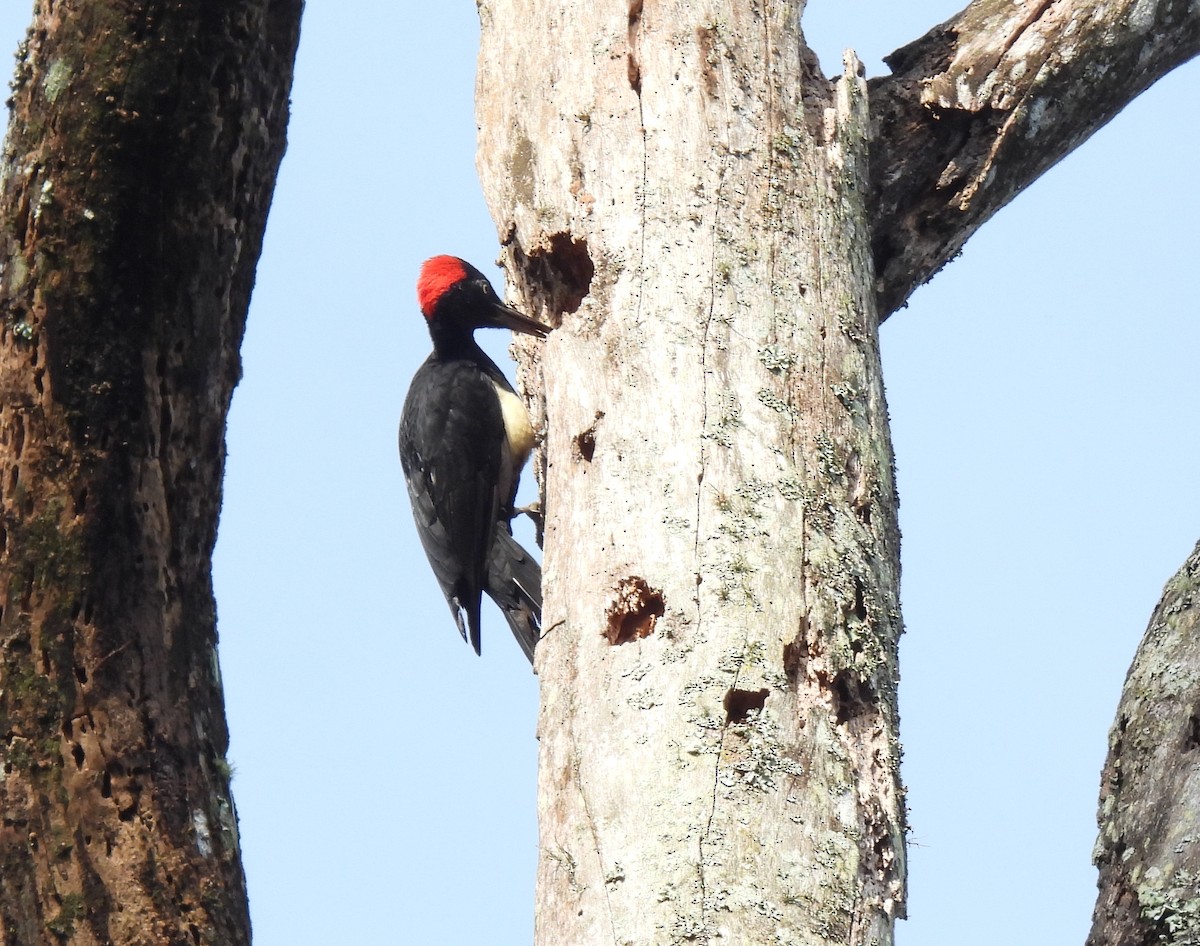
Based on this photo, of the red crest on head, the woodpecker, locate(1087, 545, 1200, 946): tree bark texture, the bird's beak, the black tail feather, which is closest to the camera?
locate(1087, 545, 1200, 946): tree bark texture

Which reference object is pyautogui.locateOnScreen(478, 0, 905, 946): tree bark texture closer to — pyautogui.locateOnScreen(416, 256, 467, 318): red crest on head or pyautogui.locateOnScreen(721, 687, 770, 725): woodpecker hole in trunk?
pyautogui.locateOnScreen(721, 687, 770, 725): woodpecker hole in trunk

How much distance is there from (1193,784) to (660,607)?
100 centimetres

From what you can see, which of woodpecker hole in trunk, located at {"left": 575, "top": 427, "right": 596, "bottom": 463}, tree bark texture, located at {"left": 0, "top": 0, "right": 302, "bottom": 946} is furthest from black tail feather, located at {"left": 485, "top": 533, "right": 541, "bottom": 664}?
tree bark texture, located at {"left": 0, "top": 0, "right": 302, "bottom": 946}

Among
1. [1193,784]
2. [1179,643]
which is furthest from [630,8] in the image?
[1193,784]

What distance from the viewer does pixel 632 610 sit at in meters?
2.70

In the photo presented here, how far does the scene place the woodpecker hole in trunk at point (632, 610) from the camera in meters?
2.68

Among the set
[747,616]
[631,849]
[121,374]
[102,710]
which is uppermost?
[121,374]

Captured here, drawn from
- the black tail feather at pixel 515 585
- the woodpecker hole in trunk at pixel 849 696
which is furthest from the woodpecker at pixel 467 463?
the woodpecker hole in trunk at pixel 849 696

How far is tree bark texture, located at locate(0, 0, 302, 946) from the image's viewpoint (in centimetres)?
229

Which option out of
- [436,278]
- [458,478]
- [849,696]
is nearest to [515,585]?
[458,478]

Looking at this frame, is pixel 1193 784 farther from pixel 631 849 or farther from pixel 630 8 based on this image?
pixel 630 8

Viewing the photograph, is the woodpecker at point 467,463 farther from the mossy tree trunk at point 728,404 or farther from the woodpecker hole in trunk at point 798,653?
the woodpecker hole in trunk at point 798,653

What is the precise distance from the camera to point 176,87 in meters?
2.44

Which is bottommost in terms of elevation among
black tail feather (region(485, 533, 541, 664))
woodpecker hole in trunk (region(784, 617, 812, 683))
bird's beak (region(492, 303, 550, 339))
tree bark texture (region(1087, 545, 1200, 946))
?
tree bark texture (region(1087, 545, 1200, 946))
